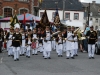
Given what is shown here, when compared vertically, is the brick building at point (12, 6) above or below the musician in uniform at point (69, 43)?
above

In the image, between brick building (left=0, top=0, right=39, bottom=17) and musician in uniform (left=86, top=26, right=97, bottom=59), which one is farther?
brick building (left=0, top=0, right=39, bottom=17)

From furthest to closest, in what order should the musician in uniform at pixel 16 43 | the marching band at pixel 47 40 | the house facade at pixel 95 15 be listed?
the house facade at pixel 95 15 → the marching band at pixel 47 40 → the musician in uniform at pixel 16 43

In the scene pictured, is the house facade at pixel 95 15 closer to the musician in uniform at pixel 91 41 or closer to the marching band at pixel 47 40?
the marching band at pixel 47 40

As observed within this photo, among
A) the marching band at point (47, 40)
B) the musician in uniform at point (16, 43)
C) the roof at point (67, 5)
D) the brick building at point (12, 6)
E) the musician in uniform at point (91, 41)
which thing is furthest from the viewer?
the roof at point (67, 5)

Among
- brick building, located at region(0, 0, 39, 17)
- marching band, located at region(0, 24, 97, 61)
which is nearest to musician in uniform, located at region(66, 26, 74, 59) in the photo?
marching band, located at region(0, 24, 97, 61)

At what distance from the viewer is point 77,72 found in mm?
12500

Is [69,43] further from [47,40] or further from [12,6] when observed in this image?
[12,6]

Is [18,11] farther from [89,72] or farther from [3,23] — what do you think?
A: [89,72]

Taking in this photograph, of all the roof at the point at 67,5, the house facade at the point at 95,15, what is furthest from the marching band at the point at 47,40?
the house facade at the point at 95,15

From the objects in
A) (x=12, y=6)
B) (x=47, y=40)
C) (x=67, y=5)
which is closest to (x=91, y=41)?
(x=47, y=40)

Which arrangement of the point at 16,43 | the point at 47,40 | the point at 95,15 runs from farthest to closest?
the point at 95,15 → the point at 47,40 → the point at 16,43

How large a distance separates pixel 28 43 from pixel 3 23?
17676 mm

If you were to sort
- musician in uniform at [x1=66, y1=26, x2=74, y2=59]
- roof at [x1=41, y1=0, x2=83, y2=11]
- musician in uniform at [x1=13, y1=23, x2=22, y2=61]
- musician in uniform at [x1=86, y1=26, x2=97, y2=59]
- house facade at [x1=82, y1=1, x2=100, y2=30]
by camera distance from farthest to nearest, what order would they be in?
house facade at [x1=82, y1=1, x2=100, y2=30]
roof at [x1=41, y1=0, x2=83, y2=11]
musician in uniform at [x1=66, y1=26, x2=74, y2=59]
musician in uniform at [x1=86, y1=26, x2=97, y2=59]
musician in uniform at [x1=13, y1=23, x2=22, y2=61]

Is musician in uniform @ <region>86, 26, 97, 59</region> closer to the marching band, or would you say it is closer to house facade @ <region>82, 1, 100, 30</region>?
the marching band
